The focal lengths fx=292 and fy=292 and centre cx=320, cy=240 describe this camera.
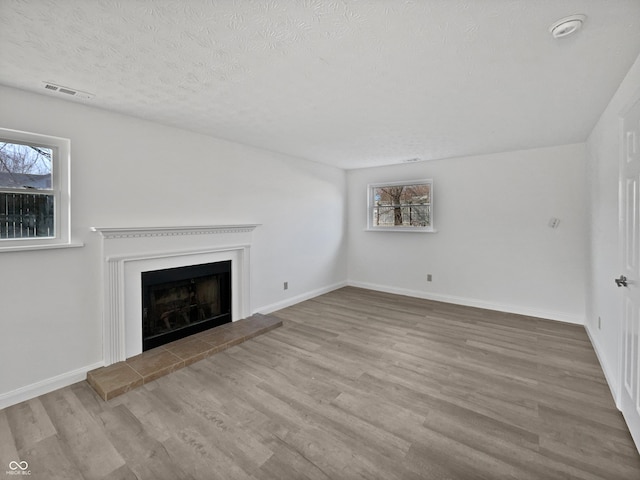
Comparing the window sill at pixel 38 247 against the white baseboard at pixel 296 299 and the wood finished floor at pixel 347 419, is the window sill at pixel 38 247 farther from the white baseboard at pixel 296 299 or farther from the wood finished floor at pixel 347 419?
the white baseboard at pixel 296 299

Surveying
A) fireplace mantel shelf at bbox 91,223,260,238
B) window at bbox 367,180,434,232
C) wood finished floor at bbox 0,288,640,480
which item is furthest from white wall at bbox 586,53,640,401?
fireplace mantel shelf at bbox 91,223,260,238

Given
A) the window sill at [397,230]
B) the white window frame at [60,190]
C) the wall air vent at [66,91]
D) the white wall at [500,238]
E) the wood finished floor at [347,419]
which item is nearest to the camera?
the wood finished floor at [347,419]

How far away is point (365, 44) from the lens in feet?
5.46

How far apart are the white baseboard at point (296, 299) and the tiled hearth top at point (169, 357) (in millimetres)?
470

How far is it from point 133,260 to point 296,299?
257 cm

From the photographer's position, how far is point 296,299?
15.9ft

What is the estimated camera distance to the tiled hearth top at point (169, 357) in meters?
2.42

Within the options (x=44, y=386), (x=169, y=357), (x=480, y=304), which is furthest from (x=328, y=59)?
(x=480, y=304)

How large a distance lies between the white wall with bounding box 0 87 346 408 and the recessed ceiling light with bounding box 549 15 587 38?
3241 mm

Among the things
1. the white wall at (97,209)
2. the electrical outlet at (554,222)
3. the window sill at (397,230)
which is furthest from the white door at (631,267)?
the white wall at (97,209)

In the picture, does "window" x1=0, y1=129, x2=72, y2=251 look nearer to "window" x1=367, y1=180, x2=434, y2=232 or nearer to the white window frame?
the white window frame

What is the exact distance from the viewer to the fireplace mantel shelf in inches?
105

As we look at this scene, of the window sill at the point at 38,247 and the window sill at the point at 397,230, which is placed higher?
the window sill at the point at 397,230

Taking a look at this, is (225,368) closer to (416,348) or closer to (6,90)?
(416,348)
